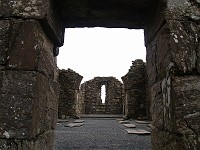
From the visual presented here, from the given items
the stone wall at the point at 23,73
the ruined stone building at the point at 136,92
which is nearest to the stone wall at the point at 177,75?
the stone wall at the point at 23,73

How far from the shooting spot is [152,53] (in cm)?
308

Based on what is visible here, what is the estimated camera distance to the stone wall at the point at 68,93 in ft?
53.1

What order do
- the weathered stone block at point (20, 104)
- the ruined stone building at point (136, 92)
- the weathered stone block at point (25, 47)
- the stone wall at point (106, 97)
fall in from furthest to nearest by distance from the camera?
the stone wall at point (106, 97)
the ruined stone building at point (136, 92)
the weathered stone block at point (25, 47)
the weathered stone block at point (20, 104)

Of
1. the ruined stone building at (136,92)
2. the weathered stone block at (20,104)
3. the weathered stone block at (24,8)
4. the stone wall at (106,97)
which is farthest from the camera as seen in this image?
the stone wall at (106,97)

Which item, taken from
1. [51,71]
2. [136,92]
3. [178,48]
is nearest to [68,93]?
[136,92]

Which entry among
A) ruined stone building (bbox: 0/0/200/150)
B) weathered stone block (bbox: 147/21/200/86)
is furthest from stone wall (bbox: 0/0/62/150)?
weathered stone block (bbox: 147/21/200/86)

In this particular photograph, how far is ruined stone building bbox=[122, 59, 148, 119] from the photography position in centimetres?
1535

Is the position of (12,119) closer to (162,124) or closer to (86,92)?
(162,124)

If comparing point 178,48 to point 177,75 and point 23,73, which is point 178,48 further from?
point 23,73

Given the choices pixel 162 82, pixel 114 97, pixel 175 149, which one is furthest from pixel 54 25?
pixel 114 97

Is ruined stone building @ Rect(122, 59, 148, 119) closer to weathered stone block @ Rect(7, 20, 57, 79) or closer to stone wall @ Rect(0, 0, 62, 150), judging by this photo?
stone wall @ Rect(0, 0, 62, 150)

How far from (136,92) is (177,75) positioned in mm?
13457

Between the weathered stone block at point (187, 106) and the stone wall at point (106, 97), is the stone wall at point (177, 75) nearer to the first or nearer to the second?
the weathered stone block at point (187, 106)

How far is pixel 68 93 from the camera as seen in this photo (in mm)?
16500
